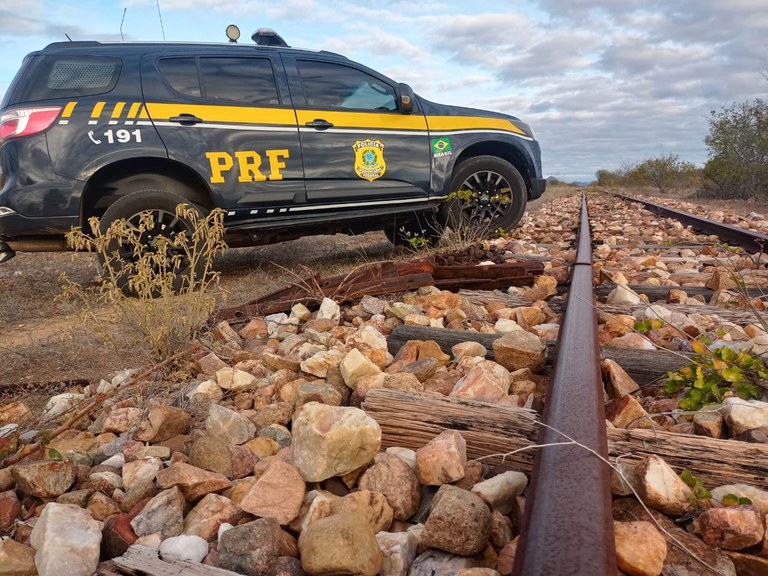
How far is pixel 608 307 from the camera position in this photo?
308 centimetres

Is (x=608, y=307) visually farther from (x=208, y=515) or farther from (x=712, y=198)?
(x=712, y=198)

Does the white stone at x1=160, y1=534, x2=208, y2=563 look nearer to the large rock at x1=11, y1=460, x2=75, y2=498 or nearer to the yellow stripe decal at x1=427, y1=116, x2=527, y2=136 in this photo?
the large rock at x1=11, y1=460, x2=75, y2=498

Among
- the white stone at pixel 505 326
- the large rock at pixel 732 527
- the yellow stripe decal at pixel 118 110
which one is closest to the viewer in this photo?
the large rock at pixel 732 527

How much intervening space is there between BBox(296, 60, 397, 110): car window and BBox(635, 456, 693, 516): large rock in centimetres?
469

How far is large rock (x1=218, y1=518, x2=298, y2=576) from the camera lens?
3.91 feet

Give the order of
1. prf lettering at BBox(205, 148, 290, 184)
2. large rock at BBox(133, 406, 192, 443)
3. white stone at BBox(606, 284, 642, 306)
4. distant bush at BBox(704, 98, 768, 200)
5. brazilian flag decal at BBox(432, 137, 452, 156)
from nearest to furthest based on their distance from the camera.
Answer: large rock at BBox(133, 406, 192, 443) < white stone at BBox(606, 284, 642, 306) < prf lettering at BBox(205, 148, 290, 184) < brazilian flag decal at BBox(432, 137, 452, 156) < distant bush at BBox(704, 98, 768, 200)

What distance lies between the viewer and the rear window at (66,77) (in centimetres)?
435

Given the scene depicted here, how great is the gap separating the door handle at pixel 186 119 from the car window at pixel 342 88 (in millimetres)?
1095

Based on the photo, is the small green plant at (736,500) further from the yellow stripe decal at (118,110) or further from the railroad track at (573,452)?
the yellow stripe decal at (118,110)

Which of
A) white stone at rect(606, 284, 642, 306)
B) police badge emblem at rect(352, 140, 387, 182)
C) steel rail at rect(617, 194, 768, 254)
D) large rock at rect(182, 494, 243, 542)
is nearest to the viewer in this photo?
large rock at rect(182, 494, 243, 542)

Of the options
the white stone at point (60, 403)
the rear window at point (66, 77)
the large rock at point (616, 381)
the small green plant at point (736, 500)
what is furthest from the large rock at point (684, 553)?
the rear window at point (66, 77)

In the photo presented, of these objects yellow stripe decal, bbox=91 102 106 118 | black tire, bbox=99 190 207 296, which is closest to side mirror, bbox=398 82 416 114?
black tire, bbox=99 190 207 296

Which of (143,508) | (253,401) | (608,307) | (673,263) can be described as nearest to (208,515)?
(143,508)

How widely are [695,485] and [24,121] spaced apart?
4912mm
